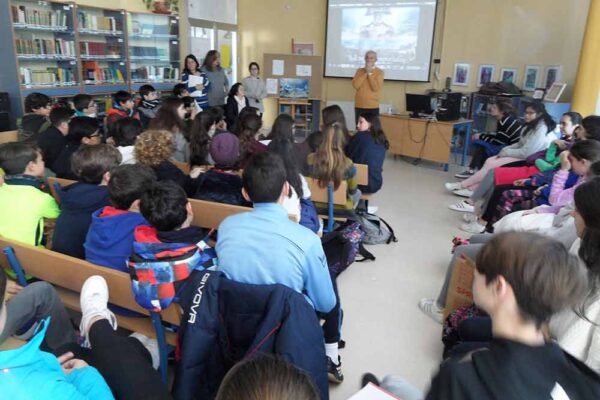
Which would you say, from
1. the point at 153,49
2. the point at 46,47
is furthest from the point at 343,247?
the point at 153,49

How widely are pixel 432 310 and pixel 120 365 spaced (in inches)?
77.7

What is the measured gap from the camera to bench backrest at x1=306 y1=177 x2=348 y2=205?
330 centimetres

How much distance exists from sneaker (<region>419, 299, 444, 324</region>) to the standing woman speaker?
406 centimetres

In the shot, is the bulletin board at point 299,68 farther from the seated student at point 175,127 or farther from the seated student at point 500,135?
the seated student at point 175,127

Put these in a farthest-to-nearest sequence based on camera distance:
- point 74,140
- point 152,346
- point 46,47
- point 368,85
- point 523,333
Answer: point 368,85
point 46,47
point 74,140
point 152,346
point 523,333

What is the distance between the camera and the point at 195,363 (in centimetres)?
145

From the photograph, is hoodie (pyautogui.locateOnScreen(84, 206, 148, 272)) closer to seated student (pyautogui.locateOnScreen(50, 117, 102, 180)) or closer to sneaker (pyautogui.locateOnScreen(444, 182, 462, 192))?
seated student (pyautogui.locateOnScreen(50, 117, 102, 180))

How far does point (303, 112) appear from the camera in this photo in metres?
8.59

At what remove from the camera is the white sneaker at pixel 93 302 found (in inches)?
60.9

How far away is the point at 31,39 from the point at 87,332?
5385 millimetres

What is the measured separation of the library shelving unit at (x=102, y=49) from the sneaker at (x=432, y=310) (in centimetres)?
540

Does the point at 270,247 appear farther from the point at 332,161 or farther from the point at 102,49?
the point at 102,49

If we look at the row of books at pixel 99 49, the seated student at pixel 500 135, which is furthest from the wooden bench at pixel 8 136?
the seated student at pixel 500 135

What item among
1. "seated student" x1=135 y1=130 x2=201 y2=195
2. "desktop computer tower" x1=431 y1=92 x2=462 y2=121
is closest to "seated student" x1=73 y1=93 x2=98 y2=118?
"seated student" x1=135 y1=130 x2=201 y2=195
